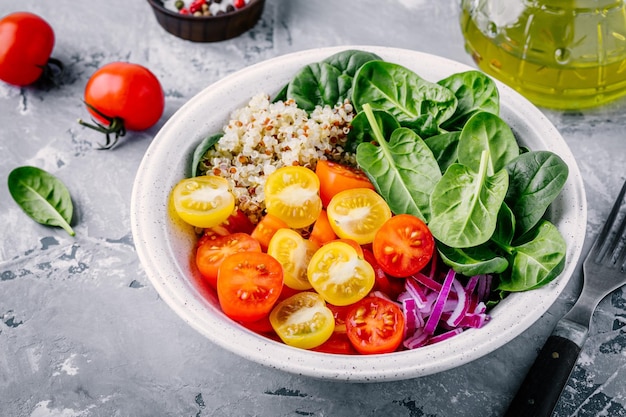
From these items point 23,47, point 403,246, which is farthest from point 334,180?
point 23,47

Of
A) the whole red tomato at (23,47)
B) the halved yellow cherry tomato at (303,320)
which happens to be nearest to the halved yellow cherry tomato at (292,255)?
the halved yellow cherry tomato at (303,320)

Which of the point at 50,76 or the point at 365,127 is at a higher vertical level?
the point at 365,127

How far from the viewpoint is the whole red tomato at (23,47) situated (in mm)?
1905

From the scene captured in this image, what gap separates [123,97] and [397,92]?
719mm

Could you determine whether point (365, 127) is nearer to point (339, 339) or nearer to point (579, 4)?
point (339, 339)

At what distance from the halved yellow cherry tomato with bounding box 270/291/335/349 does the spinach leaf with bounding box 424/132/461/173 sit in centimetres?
38

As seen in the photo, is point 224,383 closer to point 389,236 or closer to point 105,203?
point 389,236

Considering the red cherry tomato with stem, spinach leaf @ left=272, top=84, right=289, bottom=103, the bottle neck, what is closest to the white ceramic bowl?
spinach leaf @ left=272, top=84, right=289, bottom=103

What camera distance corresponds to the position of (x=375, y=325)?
126 centimetres

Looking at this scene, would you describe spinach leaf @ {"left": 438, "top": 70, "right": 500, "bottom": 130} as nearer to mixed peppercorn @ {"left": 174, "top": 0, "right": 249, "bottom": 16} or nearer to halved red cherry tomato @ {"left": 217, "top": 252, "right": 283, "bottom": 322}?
→ halved red cherry tomato @ {"left": 217, "top": 252, "right": 283, "bottom": 322}

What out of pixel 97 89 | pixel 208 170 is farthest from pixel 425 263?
pixel 97 89

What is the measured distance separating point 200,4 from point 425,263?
1.14m

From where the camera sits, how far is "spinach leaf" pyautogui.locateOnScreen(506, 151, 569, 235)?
131 cm

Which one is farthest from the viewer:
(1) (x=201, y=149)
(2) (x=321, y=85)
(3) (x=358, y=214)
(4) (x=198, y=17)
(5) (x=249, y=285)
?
(4) (x=198, y=17)
